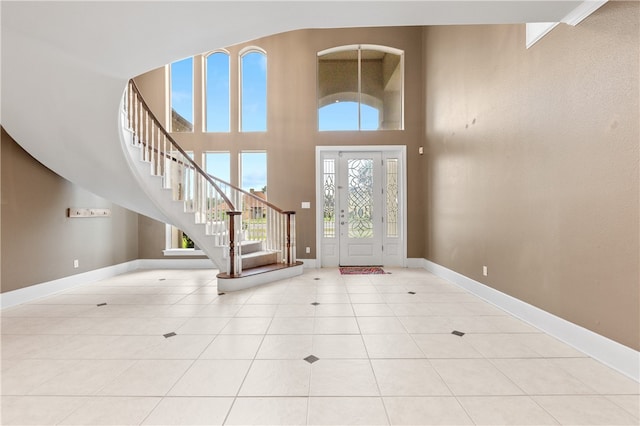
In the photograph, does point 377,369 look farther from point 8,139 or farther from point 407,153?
point 8,139

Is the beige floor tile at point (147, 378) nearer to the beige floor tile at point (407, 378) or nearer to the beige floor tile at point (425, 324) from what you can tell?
the beige floor tile at point (407, 378)

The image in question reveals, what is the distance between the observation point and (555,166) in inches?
97.5

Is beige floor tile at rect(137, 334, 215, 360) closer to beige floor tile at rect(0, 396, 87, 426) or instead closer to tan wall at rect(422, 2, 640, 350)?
beige floor tile at rect(0, 396, 87, 426)

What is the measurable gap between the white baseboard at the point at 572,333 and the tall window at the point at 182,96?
20.9 ft

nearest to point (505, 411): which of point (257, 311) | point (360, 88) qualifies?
point (257, 311)

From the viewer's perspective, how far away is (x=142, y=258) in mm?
5793

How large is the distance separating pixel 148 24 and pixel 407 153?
4.88m

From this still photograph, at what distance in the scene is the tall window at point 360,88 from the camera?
5.85m

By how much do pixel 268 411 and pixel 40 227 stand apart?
4424mm

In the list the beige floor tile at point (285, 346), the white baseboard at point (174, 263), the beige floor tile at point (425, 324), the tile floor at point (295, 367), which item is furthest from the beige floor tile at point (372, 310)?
the white baseboard at point (174, 263)

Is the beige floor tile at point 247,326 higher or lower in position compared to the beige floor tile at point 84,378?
lower

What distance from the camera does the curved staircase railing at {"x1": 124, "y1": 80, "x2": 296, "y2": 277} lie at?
3977mm

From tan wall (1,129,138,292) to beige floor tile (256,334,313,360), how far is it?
3670 millimetres

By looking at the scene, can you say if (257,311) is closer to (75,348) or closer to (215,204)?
(75,348)
